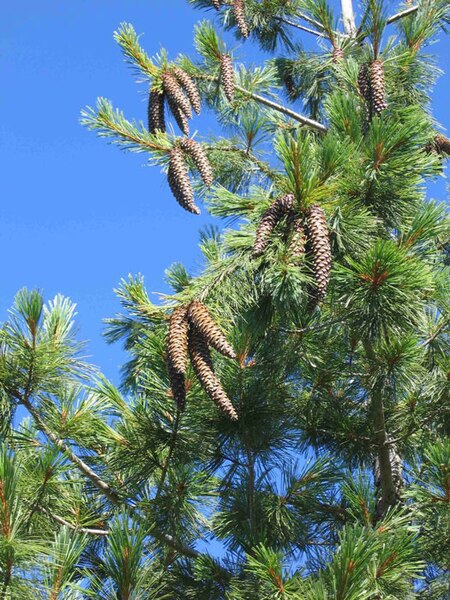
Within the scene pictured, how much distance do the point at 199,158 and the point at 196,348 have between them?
1632mm

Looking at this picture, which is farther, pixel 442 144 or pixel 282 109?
pixel 282 109

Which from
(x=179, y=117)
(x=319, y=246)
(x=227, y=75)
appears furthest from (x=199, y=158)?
(x=227, y=75)

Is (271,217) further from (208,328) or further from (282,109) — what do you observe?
(282,109)

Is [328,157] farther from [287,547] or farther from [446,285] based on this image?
[287,547]

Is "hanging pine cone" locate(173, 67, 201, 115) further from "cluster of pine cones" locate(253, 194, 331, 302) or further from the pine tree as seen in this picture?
"cluster of pine cones" locate(253, 194, 331, 302)

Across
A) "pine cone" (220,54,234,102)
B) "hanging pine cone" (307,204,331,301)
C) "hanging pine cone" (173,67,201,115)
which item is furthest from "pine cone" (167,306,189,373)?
"pine cone" (220,54,234,102)

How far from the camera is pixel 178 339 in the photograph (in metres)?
3.86

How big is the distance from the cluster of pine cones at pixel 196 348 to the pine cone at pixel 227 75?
3192 mm

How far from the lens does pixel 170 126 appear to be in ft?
18.7

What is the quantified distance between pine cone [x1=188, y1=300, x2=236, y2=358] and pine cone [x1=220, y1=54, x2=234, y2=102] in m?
3.17

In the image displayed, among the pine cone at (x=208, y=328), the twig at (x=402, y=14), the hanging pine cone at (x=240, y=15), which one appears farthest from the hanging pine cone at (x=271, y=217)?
the twig at (x=402, y=14)

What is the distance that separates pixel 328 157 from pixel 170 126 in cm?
172

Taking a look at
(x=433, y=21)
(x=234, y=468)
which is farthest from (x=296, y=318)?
(x=433, y=21)

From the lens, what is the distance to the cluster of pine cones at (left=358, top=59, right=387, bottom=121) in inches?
210
